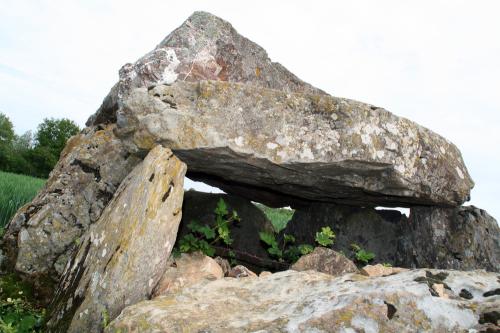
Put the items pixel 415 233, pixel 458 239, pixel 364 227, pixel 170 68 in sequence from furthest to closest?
pixel 364 227 → pixel 415 233 → pixel 458 239 → pixel 170 68

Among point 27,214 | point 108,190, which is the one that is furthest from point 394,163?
point 27,214

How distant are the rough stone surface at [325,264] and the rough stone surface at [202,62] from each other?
233cm

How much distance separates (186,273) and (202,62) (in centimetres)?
253

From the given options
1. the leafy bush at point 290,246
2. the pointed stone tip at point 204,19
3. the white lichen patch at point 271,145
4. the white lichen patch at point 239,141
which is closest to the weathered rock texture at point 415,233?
the leafy bush at point 290,246

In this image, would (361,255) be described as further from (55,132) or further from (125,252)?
(55,132)

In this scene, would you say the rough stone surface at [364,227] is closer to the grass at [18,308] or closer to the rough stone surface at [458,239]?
the rough stone surface at [458,239]

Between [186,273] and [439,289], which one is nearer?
[439,289]

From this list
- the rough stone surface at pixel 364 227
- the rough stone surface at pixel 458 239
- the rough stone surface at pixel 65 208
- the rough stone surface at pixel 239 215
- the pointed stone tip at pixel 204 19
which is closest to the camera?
the rough stone surface at pixel 65 208

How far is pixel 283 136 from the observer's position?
4871mm

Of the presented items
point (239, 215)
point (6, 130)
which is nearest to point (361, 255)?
point (239, 215)

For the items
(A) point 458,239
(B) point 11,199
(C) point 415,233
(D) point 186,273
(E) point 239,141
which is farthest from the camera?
(B) point 11,199

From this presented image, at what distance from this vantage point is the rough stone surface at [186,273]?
4281mm

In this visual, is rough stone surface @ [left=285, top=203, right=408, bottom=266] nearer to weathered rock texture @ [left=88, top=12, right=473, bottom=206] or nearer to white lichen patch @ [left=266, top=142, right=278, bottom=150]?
weathered rock texture @ [left=88, top=12, right=473, bottom=206]

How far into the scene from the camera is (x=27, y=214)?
5809 millimetres
